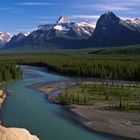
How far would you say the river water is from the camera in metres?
68.0

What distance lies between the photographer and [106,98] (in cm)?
10412

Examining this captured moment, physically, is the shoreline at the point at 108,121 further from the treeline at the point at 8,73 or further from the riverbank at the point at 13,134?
the treeline at the point at 8,73

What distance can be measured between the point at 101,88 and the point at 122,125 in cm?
4896

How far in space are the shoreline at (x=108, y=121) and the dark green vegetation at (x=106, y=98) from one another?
14.8 ft

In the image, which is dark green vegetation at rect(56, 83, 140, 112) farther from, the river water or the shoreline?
the river water

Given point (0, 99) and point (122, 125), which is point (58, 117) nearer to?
point (122, 125)

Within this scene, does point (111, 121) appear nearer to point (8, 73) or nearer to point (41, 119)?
point (41, 119)

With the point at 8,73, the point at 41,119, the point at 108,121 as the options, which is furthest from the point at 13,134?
the point at 8,73

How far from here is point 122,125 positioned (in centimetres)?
7531

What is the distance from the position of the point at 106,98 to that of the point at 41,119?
27587 millimetres

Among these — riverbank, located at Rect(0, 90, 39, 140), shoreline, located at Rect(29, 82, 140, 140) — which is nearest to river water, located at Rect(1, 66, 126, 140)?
shoreline, located at Rect(29, 82, 140, 140)

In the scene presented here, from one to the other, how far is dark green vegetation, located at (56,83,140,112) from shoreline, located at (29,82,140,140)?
4522 millimetres

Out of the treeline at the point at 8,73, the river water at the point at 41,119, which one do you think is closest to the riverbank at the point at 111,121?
the river water at the point at 41,119

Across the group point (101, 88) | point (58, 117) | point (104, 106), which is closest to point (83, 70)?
point (101, 88)
